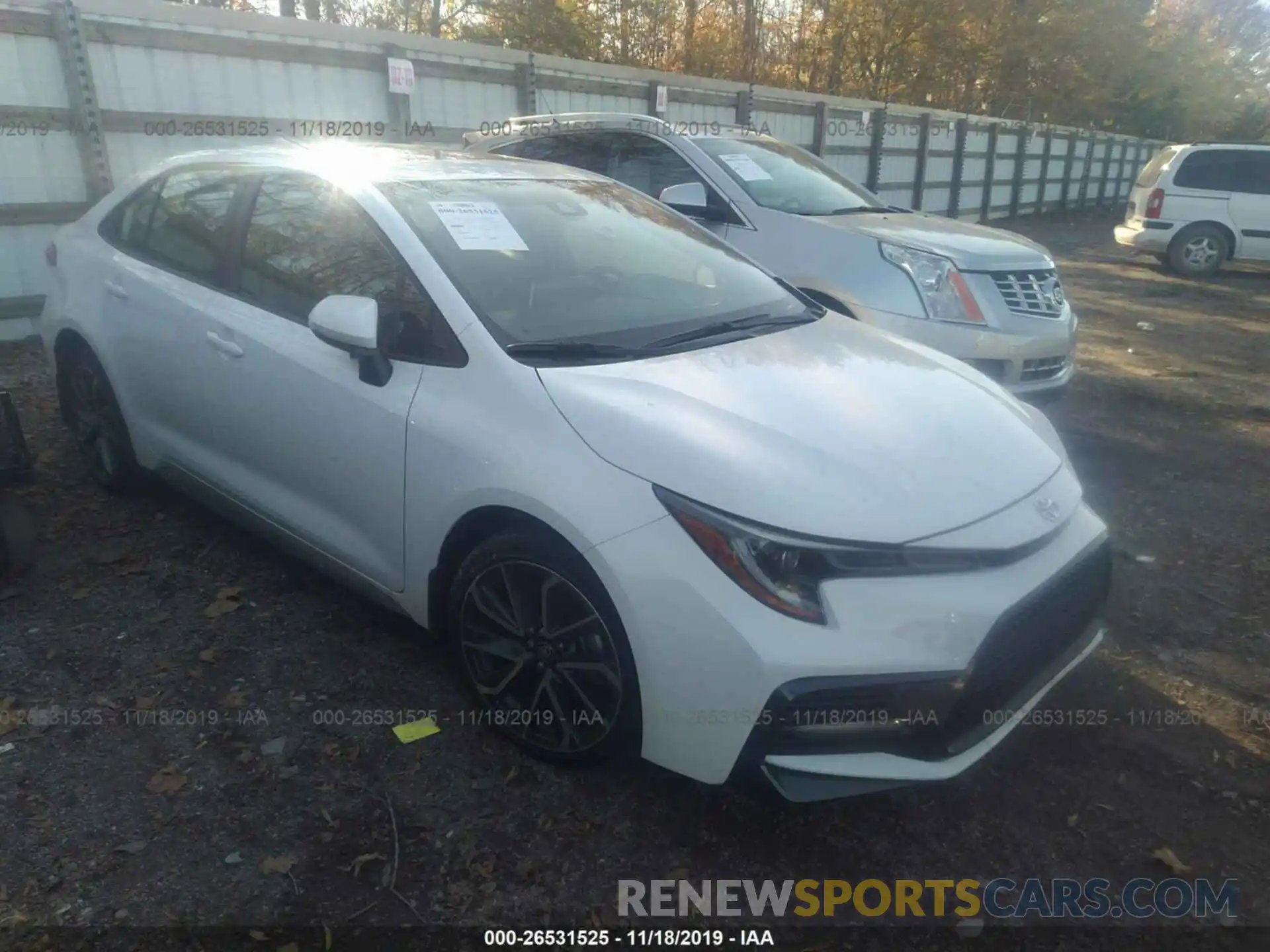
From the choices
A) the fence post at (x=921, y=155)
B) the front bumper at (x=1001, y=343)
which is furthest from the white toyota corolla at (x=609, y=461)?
the fence post at (x=921, y=155)

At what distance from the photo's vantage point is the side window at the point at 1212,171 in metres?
13.3

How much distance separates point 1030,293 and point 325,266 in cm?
427

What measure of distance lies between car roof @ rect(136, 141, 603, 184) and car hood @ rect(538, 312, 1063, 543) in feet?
3.87

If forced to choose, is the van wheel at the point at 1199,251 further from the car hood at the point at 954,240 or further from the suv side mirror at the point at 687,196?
the suv side mirror at the point at 687,196

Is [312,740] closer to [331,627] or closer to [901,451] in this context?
[331,627]

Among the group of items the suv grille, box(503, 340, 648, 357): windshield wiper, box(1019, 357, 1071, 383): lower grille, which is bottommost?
box(1019, 357, 1071, 383): lower grille

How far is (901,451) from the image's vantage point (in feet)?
8.46

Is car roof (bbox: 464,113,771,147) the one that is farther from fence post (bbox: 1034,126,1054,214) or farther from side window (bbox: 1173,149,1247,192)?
fence post (bbox: 1034,126,1054,214)

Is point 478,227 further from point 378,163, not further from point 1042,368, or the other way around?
point 1042,368

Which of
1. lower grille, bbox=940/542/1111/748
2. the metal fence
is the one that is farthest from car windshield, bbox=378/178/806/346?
the metal fence

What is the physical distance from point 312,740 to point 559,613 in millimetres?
982

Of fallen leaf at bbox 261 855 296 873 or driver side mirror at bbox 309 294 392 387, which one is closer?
fallen leaf at bbox 261 855 296 873

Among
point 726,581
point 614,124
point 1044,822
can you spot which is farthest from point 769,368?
point 614,124

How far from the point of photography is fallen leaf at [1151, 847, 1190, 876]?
2512mm
